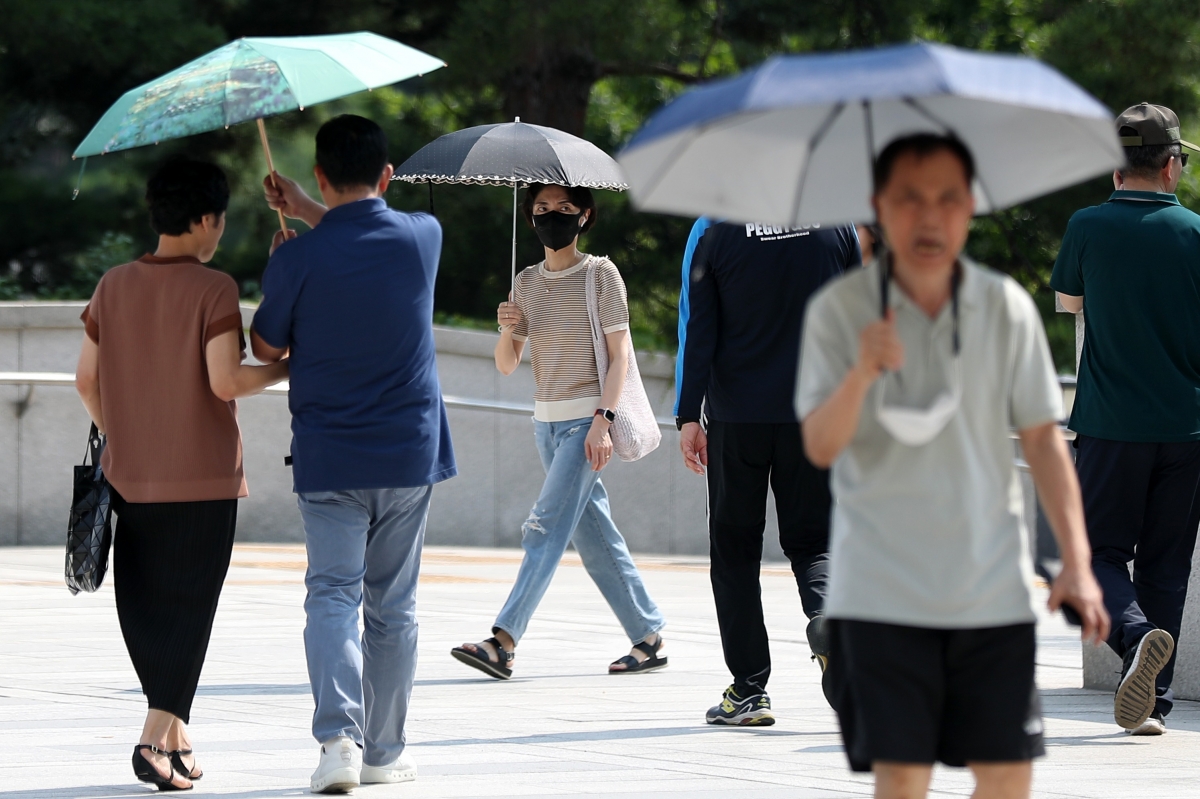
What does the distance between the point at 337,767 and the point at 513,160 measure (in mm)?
2996

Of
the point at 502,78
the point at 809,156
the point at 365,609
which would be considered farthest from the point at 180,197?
the point at 502,78

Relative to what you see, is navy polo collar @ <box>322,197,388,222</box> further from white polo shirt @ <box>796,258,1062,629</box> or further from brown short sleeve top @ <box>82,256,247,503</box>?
white polo shirt @ <box>796,258,1062,629</box>

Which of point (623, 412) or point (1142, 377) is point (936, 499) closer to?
point (1142, 377)

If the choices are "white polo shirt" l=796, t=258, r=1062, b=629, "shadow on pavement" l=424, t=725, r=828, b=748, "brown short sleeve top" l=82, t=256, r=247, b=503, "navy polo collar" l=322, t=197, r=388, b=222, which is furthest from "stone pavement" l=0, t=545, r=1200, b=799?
"white polo shirt" l=796, t=258, r=1062, b=629

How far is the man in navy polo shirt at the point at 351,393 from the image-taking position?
15.8 ft

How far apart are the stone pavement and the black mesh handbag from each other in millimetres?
573

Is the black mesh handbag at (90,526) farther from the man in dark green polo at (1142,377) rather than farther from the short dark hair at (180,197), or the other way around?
the man in dark green polo at (1142,377)

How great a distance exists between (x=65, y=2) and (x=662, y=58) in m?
4.79

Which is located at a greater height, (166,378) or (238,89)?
(238,89)

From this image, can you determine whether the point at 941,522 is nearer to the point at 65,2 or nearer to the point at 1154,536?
the point at 1154,536

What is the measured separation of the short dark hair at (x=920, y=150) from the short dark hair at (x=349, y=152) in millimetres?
1916

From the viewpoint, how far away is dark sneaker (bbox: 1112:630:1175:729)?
574 centimetres

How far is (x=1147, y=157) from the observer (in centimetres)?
604

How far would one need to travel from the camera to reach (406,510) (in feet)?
16.4
